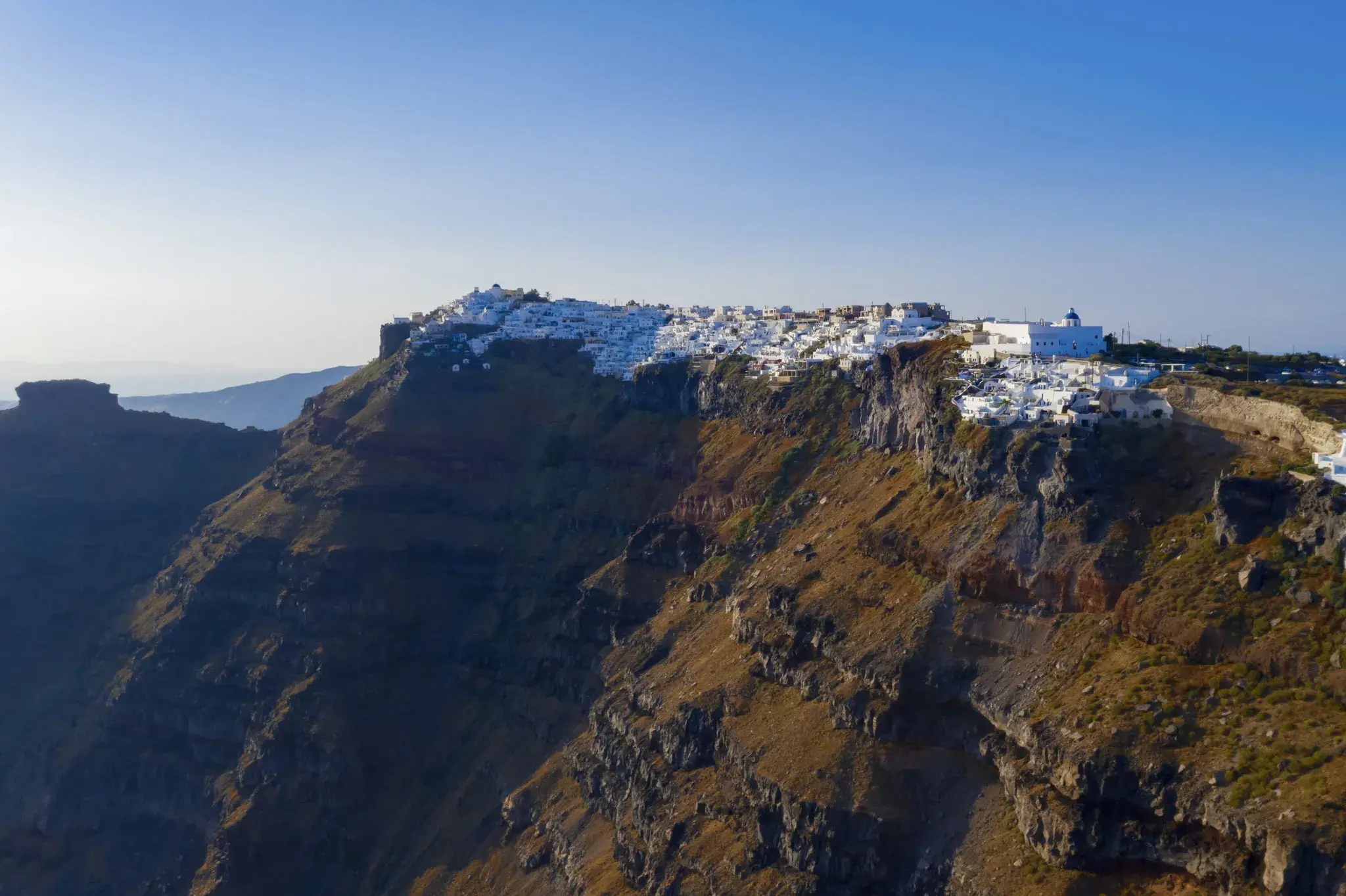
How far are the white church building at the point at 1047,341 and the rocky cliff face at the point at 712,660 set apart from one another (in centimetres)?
605

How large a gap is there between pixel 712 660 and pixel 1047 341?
1775 inches

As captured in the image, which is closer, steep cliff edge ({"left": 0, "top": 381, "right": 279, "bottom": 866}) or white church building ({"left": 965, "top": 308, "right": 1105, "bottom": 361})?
white church building ({"left": 965, "top": 308, "right": 1105, "bottom": 361})

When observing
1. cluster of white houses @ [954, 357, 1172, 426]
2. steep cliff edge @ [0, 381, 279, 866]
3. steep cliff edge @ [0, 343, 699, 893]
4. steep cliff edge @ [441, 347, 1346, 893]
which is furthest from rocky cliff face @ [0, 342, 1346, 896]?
steep cliff edge @ [0, 381, 279, 866]

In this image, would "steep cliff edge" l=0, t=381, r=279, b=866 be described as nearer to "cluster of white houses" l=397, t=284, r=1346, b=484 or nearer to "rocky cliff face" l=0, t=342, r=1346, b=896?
"rocky cliff face" l=0, t=342, r=1346, b=896

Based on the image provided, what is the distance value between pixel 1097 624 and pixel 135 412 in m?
177

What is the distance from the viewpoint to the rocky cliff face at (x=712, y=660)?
2621 inches

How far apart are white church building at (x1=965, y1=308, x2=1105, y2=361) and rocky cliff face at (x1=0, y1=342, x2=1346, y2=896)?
6045 millimetres

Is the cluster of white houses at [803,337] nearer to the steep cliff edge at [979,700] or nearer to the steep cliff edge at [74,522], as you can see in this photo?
the steep cliff edge at [979,700]

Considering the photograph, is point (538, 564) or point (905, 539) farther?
point (538, 564)

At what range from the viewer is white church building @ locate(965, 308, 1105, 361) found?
108 meters

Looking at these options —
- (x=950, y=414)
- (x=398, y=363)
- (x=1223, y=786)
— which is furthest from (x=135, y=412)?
(x=1223, y=786)

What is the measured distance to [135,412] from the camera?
651 ft

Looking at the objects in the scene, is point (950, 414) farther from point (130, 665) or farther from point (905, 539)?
point (130, 665)

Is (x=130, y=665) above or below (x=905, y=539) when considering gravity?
below
